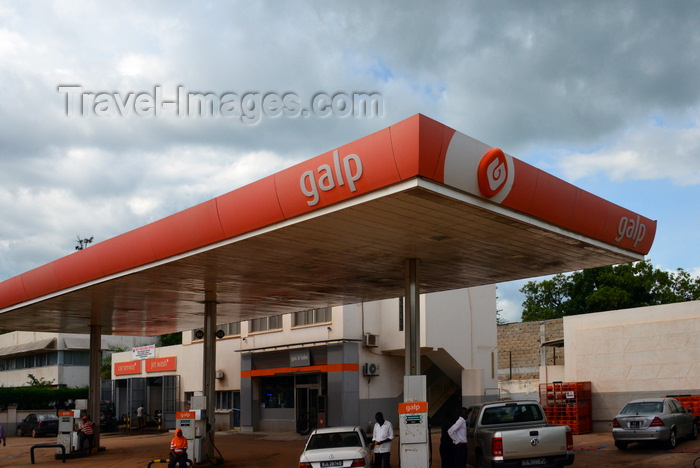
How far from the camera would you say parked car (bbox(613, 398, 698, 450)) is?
19.4 meters

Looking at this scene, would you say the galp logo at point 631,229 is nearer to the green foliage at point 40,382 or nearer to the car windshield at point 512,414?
the car windshield at point 512,414

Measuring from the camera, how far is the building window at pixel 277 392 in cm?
3312

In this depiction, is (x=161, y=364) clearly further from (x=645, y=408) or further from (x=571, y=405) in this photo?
(x=645, y=408)

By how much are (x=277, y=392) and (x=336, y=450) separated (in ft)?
68.4

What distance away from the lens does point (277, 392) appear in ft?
111

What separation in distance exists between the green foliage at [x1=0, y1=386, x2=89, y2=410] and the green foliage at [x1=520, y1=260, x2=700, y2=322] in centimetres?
3688

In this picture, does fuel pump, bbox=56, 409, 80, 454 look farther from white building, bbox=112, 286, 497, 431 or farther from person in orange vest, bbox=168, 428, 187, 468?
person in orange vest, bbox=168, 428, 187, 468

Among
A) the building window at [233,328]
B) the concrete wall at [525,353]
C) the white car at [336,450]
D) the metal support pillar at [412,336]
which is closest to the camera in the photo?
the white car at [336,450]

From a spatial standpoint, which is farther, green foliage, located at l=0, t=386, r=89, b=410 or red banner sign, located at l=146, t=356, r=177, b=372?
green foliage, located at l=0, t=386, r=89, b=410

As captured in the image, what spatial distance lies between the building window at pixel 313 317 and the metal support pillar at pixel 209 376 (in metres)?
7.79

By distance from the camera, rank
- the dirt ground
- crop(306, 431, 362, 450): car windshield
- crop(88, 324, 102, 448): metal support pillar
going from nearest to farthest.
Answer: crop(306, 431, 362, 450): car windshield, the dirt ground, crop(88, 324, 102, 448): metal support pillar

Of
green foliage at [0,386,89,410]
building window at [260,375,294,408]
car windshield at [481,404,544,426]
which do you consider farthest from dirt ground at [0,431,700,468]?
green foliage at [0,386,89,410]

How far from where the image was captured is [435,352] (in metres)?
30.7

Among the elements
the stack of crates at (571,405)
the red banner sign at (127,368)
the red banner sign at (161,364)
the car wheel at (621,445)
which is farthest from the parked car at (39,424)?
the car wheel at (621,445)
